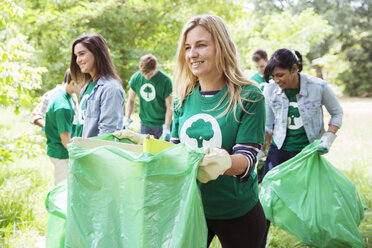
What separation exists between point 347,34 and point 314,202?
27.8 meters

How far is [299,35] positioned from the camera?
38.0ft

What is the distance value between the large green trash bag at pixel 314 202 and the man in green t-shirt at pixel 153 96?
7.27ft

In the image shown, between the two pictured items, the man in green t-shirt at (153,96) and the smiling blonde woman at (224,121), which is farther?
the man in green t-shirt at (153,96)

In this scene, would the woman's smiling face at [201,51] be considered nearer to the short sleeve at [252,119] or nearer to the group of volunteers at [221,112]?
the group of volunteers at [221,112]

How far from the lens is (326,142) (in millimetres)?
2613

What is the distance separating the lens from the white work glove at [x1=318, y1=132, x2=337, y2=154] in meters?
2.53

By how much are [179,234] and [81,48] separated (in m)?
1.74

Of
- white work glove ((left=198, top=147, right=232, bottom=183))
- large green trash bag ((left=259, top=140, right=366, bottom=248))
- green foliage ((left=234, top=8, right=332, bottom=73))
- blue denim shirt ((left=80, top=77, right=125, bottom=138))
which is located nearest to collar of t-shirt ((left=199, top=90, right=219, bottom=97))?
white work glove ((left=198, top=147, right=232, bottom=183))

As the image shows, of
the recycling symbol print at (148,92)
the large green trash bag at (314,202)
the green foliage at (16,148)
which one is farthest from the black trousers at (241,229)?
the recycling symbol print at (148,92)

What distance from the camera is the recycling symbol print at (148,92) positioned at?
4781 millimetres

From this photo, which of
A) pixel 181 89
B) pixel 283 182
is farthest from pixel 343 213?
pixel 181 89

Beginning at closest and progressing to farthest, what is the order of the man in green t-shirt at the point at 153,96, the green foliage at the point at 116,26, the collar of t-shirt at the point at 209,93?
the collar of t-shirt at the point at 209,93 < the man in green t-shirt at the point at 153,96 < the green foliage at the point at 116,26

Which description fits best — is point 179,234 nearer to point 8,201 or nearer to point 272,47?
point 8,201

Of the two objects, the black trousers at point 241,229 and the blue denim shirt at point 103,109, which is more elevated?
the blue denim shirt at point 103,109
